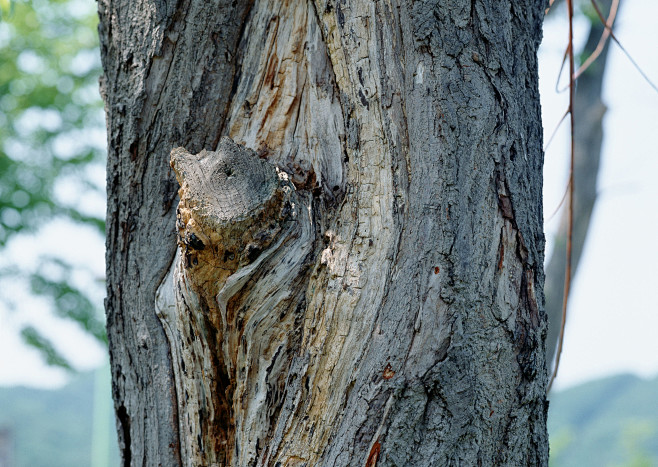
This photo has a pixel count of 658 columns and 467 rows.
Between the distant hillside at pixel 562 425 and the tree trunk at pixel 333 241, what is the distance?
271 inches

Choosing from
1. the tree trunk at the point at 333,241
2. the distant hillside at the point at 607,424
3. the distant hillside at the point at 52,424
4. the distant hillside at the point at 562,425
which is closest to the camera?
the tree trunk at the point at 333,241

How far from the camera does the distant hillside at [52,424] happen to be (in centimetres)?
1928

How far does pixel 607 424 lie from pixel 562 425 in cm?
113

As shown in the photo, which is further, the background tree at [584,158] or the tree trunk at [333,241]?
the background tree at [584,158]

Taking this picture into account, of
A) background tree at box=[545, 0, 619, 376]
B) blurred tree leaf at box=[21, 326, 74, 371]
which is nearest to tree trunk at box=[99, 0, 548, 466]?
background tree at box=[545, 0, 619, 376]

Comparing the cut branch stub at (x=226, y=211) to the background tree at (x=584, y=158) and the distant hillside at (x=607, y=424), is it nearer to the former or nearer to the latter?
the background tree at (x=584, y=158)

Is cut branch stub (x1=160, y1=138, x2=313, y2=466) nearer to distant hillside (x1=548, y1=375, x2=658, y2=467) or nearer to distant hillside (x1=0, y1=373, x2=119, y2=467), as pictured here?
distant hillside (x1=548, y1=375, x2=658, y2=467)

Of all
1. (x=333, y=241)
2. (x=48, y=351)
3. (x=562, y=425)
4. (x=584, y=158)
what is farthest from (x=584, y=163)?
(x=562, y=425)

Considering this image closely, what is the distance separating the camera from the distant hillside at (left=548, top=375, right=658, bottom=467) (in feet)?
41.7

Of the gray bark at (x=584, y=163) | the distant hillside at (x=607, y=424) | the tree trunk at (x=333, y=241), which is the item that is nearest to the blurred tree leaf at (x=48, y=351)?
the gray bark at (x=584, y=163)

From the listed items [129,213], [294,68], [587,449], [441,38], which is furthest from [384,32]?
[587,449]

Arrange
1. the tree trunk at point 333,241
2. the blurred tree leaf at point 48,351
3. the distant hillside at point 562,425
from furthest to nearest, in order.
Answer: the distant hillside at point 562,425, the blurred tree leaf at point 48,351, the tree trunk at point 333,241

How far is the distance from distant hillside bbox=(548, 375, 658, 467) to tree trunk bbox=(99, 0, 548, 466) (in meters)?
12.0

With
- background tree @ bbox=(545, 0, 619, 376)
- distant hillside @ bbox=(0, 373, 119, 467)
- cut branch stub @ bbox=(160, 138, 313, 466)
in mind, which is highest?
distant hillside @ bbox=(0, 373, 119, 467)
